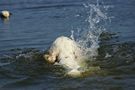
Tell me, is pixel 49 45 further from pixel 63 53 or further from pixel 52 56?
pixel 63 53

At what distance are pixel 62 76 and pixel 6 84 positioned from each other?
1.30 m

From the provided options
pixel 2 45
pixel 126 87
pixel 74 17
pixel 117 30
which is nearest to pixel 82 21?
pixel 74 17

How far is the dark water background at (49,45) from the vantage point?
5231 mm

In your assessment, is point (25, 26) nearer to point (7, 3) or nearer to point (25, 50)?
point (25, 50)

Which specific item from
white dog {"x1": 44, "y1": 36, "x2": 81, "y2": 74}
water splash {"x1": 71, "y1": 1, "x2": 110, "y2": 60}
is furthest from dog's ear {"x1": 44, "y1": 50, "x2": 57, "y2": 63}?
water splash {"x1": 71, "y1": 1, "x2": 110, "y2": 60}

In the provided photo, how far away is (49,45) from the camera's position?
837cm

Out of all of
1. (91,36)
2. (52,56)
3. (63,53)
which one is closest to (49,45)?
(91,36)

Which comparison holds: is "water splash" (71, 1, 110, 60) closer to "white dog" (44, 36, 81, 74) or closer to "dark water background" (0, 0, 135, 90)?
"dark water background" (0, 0, 135, 90)

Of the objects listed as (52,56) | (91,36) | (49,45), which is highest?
(91,36)

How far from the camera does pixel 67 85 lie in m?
5.09

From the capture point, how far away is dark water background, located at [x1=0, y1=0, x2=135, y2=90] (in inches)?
206

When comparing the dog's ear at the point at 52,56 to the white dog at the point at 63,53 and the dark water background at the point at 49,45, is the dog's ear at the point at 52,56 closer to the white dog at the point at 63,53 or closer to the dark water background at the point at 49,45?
the white dog at the point at 63,53

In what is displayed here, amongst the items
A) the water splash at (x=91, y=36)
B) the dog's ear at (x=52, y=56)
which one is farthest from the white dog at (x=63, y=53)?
the water splash at (x=91, y=36)

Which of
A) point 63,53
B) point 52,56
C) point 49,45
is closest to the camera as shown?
point 63,53
